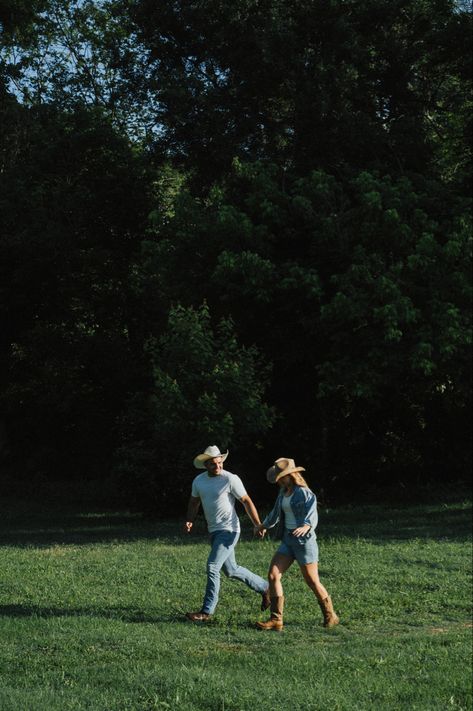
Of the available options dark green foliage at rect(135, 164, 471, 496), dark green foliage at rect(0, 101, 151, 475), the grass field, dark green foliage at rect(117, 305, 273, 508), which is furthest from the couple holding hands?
dark green foliage at rect(0, 101, 151, 475)

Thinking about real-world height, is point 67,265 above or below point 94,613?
above

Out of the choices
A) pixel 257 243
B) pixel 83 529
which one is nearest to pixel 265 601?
pixel 83 529

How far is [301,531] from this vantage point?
36.2ft

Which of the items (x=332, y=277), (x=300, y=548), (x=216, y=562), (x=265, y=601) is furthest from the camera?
(x=332, y=277)

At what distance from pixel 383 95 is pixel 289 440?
31.5 ft

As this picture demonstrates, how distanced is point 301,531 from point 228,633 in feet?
4.41

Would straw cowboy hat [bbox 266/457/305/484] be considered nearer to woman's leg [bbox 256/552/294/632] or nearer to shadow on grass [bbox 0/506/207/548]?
woman's leg [bbox 256/552/294/632]

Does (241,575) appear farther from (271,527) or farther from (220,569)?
(271,527)

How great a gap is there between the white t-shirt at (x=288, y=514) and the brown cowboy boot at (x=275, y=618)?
31.5 inches

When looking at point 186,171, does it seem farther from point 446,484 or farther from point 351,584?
point 351,584

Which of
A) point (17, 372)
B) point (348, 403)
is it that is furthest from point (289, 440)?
point (17, 372)

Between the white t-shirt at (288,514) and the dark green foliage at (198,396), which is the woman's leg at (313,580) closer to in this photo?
the white t-shirt at (288,514)

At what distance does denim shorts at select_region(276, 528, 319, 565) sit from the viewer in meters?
11.1

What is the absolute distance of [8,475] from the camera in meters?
37.8
